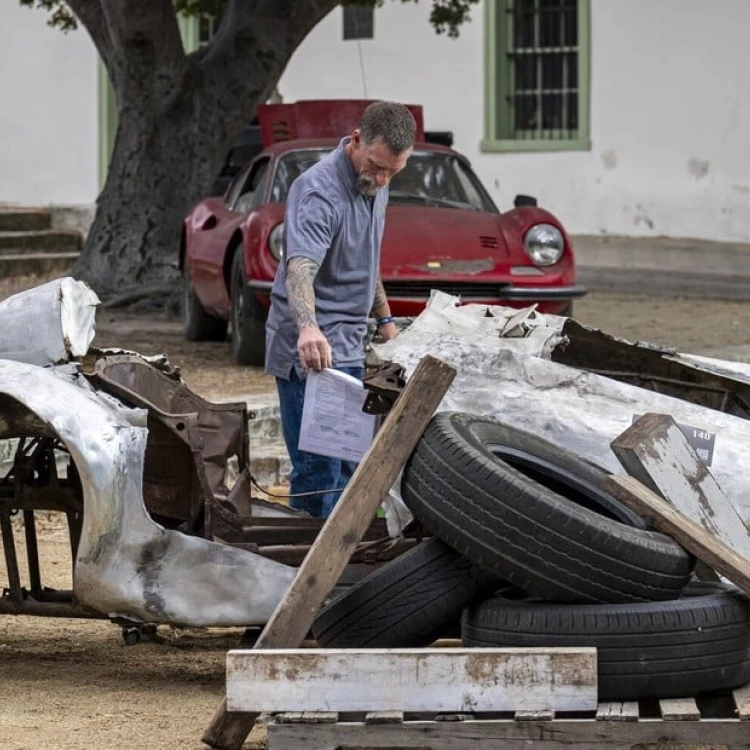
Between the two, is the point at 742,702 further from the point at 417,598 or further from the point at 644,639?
the point at 417,598

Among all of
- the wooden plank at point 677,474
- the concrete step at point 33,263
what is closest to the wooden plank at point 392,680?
the wooden plank at point 677,474

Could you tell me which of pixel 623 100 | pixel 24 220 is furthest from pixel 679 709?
pixel 623 100

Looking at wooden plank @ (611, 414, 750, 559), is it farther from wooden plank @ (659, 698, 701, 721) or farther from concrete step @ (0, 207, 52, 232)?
concrete step @ (0, 207, 52, 232)

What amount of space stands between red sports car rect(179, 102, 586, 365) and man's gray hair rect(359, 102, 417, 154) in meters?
5.03

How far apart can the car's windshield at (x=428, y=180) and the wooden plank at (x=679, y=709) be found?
7806 mm

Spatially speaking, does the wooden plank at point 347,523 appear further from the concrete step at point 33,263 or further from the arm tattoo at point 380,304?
the concrete step at point 33,263

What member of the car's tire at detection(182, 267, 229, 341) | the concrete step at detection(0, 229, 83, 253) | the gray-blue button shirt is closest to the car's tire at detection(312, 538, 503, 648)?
the gray-blue button shirt

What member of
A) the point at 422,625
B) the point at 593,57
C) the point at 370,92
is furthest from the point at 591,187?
the point at 422,625

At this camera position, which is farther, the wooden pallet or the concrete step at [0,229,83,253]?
the concrete step at [0,229,83,253]

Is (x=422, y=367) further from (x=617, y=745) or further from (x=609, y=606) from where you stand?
(x=617, y=745)

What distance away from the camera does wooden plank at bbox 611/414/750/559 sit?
16.0 ft

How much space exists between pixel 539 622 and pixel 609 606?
176mm

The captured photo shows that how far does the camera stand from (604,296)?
1795 cm

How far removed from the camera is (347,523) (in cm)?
466
